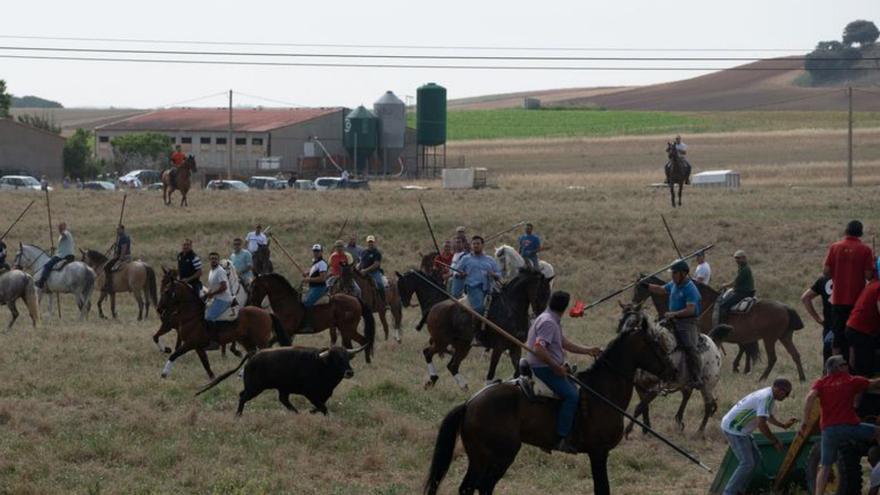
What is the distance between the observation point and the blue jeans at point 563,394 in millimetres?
13094

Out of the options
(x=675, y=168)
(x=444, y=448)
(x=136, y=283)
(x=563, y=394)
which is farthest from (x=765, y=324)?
(x=675, y=168)

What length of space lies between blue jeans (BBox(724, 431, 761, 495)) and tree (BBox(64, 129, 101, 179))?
76535 mm

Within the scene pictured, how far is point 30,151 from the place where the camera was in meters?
81.5

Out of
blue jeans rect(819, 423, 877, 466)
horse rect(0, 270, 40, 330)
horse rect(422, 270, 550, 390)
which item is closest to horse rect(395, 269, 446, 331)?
horse rect(422, 270, 550, 390)

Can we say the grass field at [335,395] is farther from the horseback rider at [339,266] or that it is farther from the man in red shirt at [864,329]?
the man in red shirt at [864,329]

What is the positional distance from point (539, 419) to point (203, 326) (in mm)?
9105

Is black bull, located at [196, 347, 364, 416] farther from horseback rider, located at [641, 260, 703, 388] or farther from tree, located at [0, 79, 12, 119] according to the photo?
tree, located at [0, 79, 12, 119]

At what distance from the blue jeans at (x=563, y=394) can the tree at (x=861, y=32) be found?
162124 mm

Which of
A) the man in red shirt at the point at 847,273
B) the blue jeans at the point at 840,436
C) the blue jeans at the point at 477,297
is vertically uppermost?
the man in red shirt at the point at 847,273

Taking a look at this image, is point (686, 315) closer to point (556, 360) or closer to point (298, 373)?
point (556, 360)

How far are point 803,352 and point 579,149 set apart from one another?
74539 mm

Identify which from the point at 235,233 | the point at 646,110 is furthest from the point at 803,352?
the point at 646,110

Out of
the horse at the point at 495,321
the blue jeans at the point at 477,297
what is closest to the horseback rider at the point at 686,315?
the horse at the point at 495,321

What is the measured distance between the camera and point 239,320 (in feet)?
69.2
